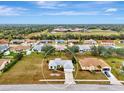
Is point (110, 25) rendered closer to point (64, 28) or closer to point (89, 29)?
point (89, 29)

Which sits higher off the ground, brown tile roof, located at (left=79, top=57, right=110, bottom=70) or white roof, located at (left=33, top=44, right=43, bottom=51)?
white roof, located at (left=33, top=44, right=43, bottom=51)

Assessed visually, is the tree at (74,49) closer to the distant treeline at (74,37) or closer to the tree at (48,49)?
the distant treeline at (74,37)

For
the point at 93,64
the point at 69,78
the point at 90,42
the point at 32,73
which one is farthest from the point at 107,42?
the point at 32,73

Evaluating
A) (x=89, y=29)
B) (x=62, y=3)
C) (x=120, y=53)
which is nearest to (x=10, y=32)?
(x=62, y=3)

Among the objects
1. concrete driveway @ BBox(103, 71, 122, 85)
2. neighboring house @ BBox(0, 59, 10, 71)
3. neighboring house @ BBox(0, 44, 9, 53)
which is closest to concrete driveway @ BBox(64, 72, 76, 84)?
concrete driveway @ BBox(103, 71, 122, 85)

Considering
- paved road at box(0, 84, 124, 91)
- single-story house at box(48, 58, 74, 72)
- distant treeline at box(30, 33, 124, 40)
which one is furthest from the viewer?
distant treeline at box(30, 33, 124, 40)

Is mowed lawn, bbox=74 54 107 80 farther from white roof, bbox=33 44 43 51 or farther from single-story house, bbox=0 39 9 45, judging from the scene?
single-story house, bbox=0 39 9 45

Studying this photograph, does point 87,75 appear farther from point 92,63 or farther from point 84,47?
point 84,47
